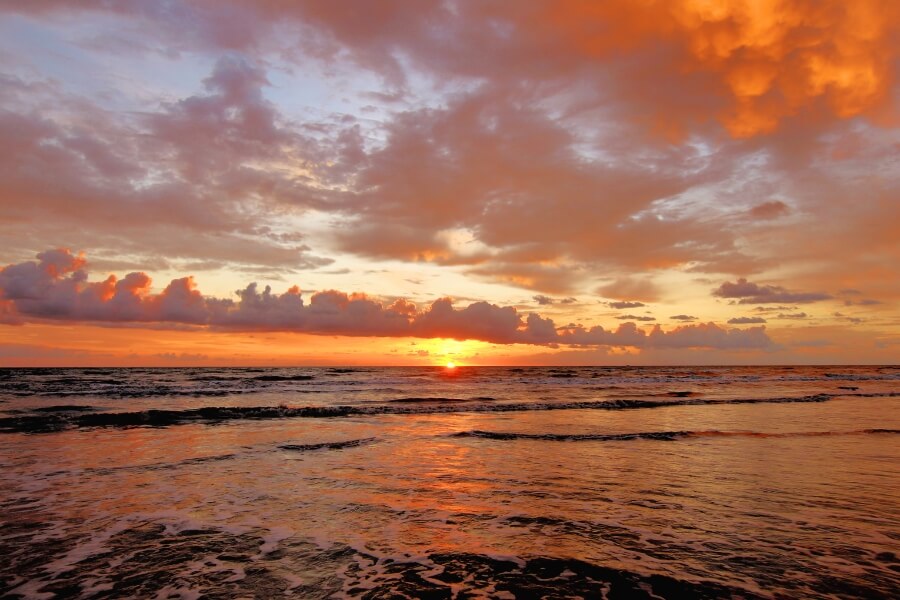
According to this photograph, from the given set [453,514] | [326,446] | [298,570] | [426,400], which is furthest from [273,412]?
[298,570]

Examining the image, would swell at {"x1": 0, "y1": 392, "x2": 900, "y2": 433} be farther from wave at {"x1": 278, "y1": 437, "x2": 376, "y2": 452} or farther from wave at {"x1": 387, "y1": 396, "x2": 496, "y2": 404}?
wave at {"x1": 278, "y1": 437, "x2": 376, "y2": 452}

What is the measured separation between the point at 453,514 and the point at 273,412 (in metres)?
24.9

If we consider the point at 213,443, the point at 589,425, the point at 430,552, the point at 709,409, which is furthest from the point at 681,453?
the point at 709,409

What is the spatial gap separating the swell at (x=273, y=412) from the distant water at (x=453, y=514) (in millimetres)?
3702

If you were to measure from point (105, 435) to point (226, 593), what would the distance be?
1919cm

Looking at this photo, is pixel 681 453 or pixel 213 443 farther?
pixel 213 443

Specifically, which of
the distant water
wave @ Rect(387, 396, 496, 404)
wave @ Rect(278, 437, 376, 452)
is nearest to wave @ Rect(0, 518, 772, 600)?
the distant water

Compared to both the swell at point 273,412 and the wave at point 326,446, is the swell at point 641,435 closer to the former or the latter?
the wave at point 326,446

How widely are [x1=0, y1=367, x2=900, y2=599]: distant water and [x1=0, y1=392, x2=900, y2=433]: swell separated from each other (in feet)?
12.1

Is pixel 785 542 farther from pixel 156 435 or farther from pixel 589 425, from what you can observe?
pixel 156 435

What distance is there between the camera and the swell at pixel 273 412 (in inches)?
1038

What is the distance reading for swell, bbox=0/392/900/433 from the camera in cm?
2636

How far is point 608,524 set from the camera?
393 inches

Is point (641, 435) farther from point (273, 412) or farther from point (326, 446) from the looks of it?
point (273, 412)
